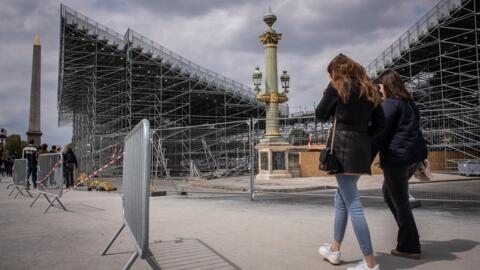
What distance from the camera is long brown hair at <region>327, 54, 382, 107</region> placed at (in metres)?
3.75

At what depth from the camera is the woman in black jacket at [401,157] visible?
4262 mm

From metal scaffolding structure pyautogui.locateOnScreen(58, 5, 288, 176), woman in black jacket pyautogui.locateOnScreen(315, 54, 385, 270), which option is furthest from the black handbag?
metal scaffolding structure pyautogui.locateOnScreen(58, 5, 288, 176)

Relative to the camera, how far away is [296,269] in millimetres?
3922

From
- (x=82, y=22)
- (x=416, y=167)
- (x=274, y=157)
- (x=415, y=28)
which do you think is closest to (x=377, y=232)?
(x=416, y=167)

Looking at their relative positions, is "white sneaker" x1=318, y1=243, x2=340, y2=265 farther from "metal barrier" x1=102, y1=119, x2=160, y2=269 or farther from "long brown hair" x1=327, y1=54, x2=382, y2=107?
"metal barrier" x1=102, y1=119, x2=160, y2=269

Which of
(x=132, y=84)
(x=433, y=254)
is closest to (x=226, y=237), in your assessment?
(x=433, y=254)

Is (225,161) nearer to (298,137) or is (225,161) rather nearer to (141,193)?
(298,137)

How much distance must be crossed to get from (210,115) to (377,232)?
43.9 meters

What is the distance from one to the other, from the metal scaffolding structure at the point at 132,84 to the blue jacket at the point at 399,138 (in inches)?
1147

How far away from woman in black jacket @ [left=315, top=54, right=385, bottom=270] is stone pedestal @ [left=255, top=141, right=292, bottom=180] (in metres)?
15.6

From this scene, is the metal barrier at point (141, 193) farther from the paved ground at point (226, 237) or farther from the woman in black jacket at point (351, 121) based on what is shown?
the woman in black jacket at point (351, 121)

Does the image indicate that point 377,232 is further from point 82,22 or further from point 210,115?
point 210,115

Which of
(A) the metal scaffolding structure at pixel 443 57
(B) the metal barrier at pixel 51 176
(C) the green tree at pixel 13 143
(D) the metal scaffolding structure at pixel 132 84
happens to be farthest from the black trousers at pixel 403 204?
(C) the green tree at pixel 13 143

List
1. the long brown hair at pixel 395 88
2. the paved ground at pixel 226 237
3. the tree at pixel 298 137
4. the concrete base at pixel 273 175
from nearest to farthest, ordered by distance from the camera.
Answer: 1. the paved ground at pixel 226 237
2. the long brown hair at pixel 395 88
3. the concrete base at pixel 273 175
4. the tree at pixel 298 137
